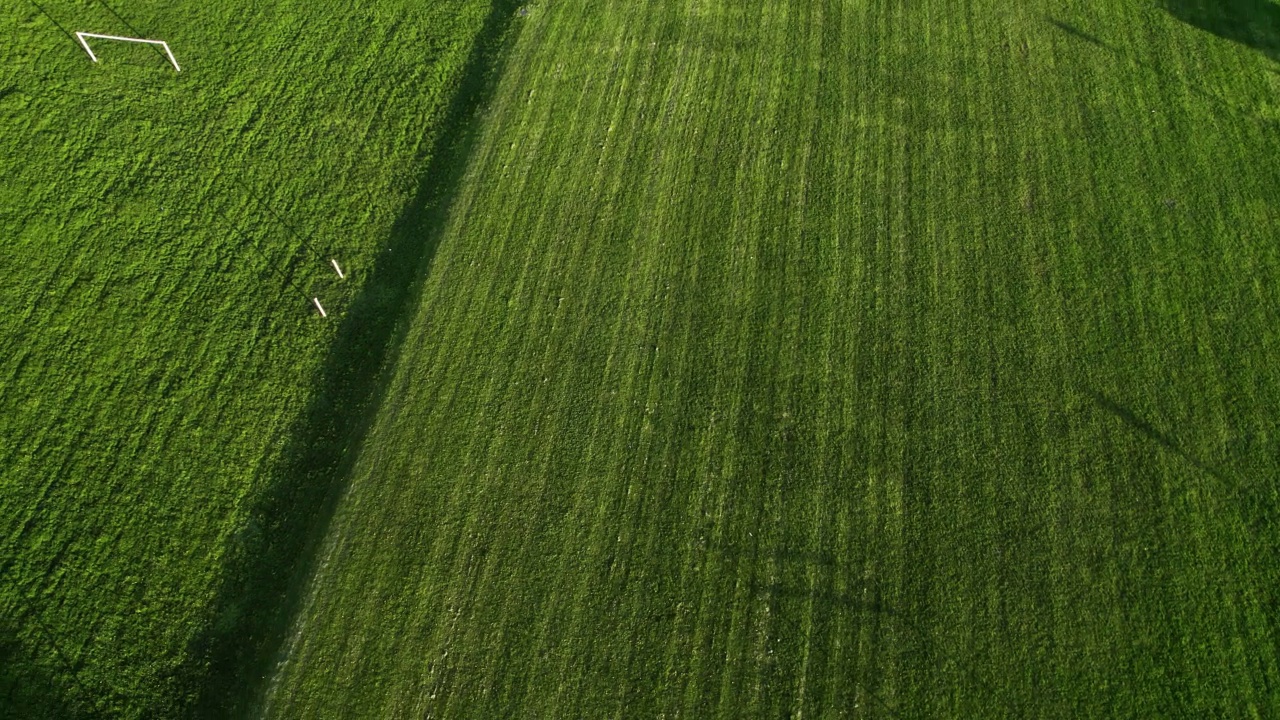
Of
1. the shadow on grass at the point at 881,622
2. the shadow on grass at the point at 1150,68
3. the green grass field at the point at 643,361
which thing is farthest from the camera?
the shadow on grass at the point at 1150,68

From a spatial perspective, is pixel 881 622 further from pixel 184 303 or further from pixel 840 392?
pixel 184 303

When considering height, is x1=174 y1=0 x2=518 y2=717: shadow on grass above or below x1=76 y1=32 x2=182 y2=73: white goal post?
below

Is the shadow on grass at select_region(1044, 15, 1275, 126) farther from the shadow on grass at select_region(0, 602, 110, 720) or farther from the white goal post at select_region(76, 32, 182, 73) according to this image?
the shadow on grass at select_region(0, 602, 110, 720)

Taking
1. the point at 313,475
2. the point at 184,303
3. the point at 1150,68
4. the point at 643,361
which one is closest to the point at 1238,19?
the point at 1150,68

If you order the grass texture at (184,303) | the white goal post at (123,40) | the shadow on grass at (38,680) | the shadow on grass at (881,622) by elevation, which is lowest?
the shadow on grass at (881,622)

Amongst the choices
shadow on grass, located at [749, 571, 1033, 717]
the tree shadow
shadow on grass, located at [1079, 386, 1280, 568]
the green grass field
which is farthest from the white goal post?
the tree shadow

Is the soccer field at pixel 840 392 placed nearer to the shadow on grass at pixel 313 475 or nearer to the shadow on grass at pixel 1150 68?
the shadow on grass at pixel 1150 68

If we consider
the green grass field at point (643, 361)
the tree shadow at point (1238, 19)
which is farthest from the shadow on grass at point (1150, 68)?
the tree shadow at point (1238, 19)
